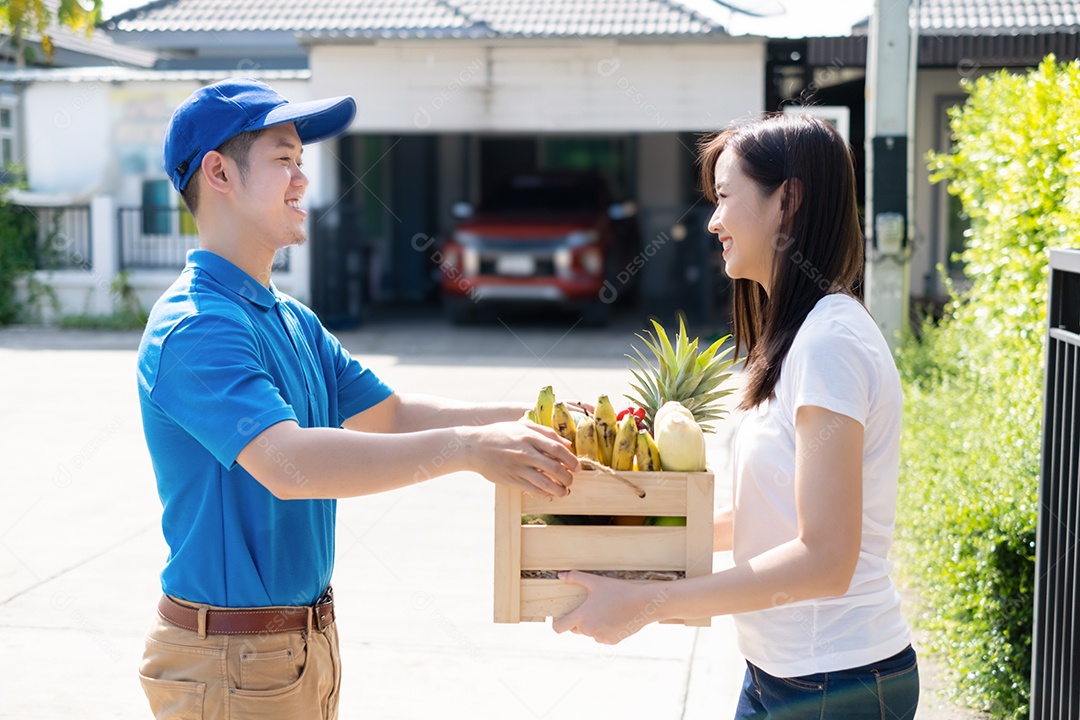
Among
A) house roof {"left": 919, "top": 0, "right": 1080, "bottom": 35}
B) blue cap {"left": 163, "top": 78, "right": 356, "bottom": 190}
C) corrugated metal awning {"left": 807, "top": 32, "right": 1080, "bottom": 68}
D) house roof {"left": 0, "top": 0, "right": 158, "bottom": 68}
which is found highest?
house roof {"left": 0, "top": 0, "right": 158, "bottom": 68}

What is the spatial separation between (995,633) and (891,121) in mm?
5427

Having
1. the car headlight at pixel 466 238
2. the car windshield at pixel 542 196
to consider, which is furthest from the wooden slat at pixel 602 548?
the car windshield at pixel 542 196

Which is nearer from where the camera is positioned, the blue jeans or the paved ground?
the blue jeans

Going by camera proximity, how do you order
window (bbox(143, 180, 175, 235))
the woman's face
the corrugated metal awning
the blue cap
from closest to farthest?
the woman's face < the blue cap < the corrugated metal awning < window (bbox(143, 180, 175, 235))

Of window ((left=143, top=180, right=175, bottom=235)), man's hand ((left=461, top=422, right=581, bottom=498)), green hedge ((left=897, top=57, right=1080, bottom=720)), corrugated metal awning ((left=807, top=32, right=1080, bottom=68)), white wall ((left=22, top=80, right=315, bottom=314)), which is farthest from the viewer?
window ((left=143, top=180, right=175, bottom=235))

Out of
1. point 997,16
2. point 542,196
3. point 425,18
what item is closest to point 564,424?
point 997,16

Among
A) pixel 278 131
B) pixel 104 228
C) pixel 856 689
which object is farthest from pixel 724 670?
pixel 104 228

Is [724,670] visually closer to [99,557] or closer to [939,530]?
[939,530]

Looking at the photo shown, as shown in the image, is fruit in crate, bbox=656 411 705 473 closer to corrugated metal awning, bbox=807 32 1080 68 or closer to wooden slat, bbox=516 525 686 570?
wooden slat, bbox=516 525 686 570

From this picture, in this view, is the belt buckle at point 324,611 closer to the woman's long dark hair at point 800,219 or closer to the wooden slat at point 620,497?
the wooden slat at point 620,497

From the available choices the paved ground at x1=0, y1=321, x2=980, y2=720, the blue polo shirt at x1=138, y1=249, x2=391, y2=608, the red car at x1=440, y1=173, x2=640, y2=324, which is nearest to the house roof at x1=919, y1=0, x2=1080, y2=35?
the red car at x1=440, y1=173, x2=640, y2=324

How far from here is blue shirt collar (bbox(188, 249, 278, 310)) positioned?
A: 237 cm

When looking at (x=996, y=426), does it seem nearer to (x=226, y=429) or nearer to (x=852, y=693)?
(x=852, y=693)

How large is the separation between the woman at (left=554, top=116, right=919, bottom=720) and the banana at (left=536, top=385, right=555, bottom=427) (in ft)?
1.15
